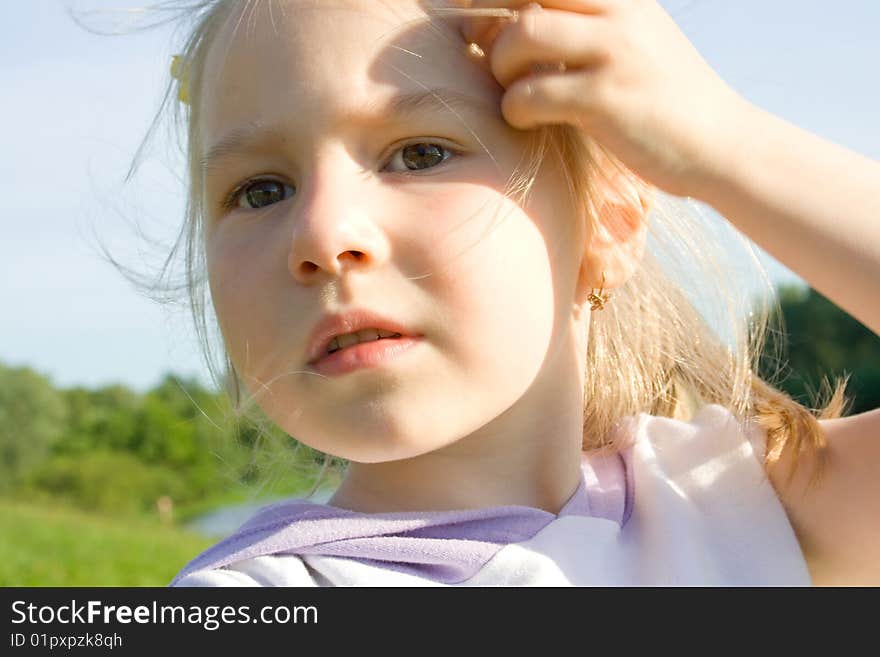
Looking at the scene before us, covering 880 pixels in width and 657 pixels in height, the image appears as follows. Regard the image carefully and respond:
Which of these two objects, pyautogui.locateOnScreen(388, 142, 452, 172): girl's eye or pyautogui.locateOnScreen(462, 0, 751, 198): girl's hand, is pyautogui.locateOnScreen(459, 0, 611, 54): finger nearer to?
pyautogui.locateOnScreen(462, 0, 751, 198): girl's hand

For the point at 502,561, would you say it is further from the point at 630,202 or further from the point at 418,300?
the point at 630,202

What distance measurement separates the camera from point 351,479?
1979 millimetres

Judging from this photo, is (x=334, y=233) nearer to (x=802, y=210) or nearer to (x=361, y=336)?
(x=361, y=336)

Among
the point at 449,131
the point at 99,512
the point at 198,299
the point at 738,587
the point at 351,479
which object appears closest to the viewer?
the point at 449,131

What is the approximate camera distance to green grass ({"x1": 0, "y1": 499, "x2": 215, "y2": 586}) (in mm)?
9898

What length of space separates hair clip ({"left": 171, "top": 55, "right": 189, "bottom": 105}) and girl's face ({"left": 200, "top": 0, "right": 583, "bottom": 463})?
422 millimetres

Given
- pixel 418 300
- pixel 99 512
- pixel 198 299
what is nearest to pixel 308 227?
pixel 418 300

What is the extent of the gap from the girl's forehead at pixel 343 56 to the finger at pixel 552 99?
0.07 m

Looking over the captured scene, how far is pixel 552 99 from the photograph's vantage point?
5.50 ft

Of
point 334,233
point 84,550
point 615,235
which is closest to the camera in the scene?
point 334,233

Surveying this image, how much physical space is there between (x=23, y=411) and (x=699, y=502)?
2125cm

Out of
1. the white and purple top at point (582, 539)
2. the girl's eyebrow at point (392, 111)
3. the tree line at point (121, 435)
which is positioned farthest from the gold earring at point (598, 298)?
the tree line at point (121, 435)

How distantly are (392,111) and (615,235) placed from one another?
1.80 ft

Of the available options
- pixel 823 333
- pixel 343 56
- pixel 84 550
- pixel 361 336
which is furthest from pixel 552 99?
pixel 823 333
